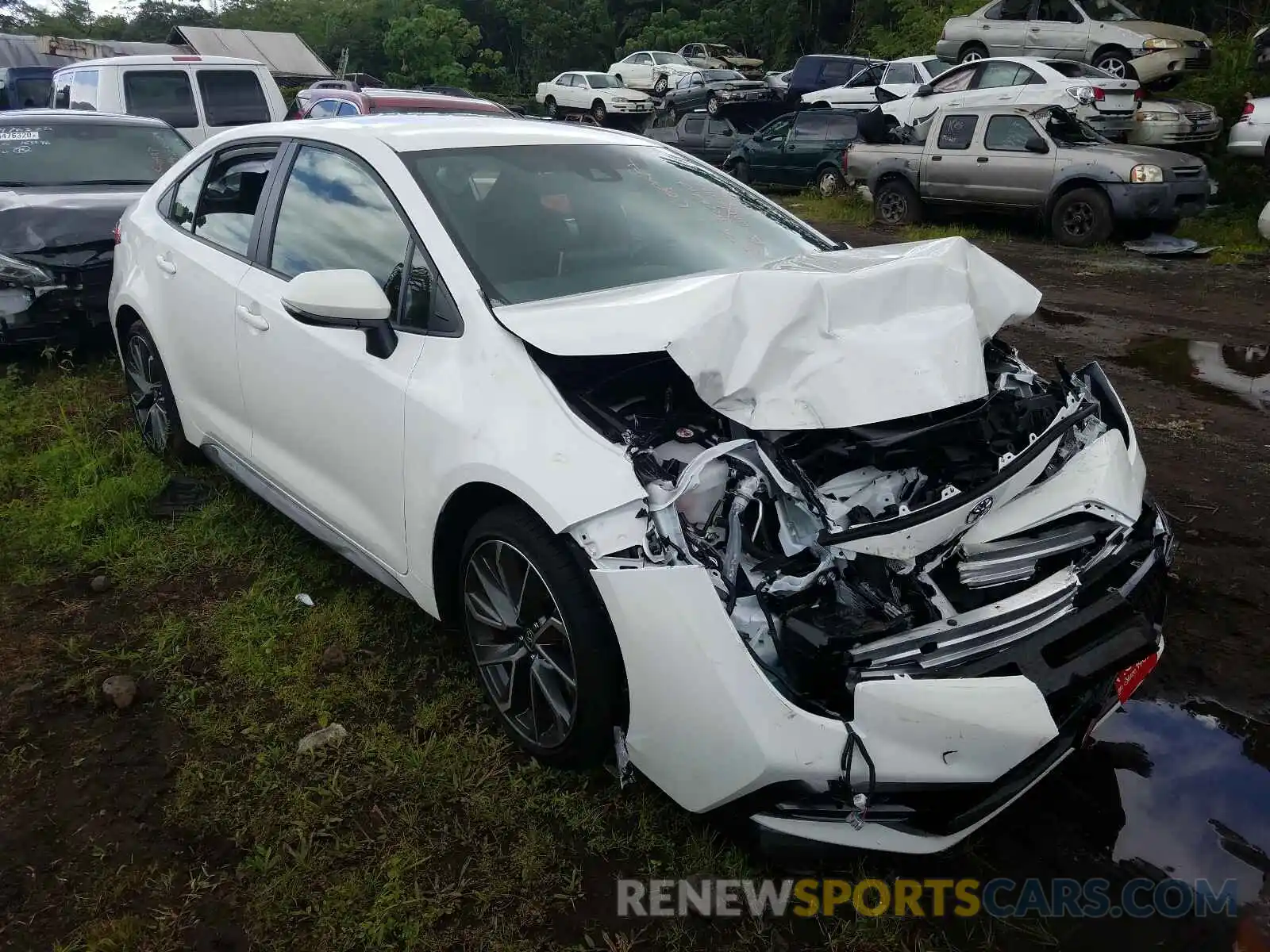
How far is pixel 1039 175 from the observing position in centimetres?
1070

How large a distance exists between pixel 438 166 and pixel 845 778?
86.7 inches

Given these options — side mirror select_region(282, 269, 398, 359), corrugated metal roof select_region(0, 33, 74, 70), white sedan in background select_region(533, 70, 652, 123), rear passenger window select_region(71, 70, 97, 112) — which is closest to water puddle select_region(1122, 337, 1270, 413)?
side mirror select_region(282, 269, 398, 359)

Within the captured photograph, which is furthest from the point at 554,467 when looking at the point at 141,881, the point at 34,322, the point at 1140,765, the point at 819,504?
the point at 34,322

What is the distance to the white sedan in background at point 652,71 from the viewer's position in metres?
27.0

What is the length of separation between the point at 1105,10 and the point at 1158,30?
4.81 ft

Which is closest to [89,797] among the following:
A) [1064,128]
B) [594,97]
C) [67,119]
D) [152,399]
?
[152,399]

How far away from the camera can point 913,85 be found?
1773 cm

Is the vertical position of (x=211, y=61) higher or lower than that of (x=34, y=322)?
higher

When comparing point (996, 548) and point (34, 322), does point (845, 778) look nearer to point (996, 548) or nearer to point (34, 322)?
point (996, 548)

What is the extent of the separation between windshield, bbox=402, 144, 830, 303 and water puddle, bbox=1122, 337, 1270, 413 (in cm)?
362

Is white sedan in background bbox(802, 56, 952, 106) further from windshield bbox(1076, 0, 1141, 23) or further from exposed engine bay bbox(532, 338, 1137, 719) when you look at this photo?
exposed engine bay bbox(532, 338, 1137, 719)

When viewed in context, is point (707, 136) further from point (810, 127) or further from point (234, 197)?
point (234, 197)

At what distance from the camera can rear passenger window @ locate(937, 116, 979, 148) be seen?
1146cm

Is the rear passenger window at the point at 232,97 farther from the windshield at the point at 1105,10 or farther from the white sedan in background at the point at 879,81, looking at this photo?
the windshield at the point at 1105,10
